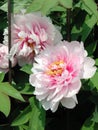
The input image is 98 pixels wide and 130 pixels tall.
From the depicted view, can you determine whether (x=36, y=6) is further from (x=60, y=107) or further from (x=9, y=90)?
(x=60, y=107)

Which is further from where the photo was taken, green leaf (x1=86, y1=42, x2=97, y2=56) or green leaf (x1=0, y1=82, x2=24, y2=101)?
green leaf (x1=86, y1=42, x2=97, y2=56)

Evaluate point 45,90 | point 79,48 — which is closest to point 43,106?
point 45,90

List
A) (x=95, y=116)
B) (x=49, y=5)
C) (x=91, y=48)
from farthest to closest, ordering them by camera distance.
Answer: (x=91, y=48) → (x=95, y=116) → (x=49, y=5)

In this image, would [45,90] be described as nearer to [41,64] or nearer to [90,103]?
[41,64]

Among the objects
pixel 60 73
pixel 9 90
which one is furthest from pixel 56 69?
pixel 9 90

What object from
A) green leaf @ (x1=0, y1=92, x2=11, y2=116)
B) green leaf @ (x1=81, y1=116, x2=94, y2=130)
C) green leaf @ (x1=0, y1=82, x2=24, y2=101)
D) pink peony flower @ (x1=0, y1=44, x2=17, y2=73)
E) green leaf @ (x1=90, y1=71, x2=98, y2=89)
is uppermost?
green leaf @ (x1=90, y1=71, x2=98, y2=89)

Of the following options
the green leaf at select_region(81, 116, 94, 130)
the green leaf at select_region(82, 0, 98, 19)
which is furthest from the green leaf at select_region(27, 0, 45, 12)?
the green leaf at select_region(81, 116, 94, 130)

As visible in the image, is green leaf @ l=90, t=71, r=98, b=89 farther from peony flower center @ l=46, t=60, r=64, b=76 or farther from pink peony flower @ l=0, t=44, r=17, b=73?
pink peony flower @ l=0, t=44, r=17, b=73
